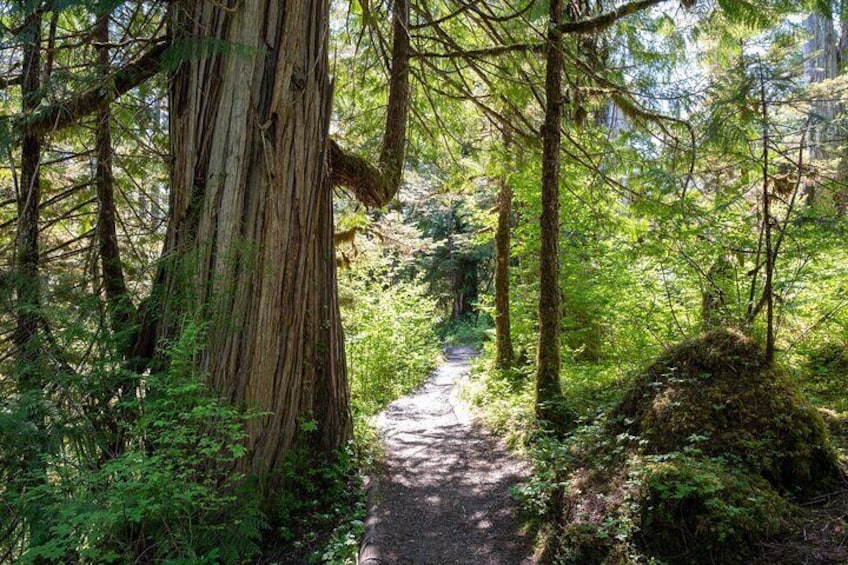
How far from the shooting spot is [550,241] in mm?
5566

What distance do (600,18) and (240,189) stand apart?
419cm

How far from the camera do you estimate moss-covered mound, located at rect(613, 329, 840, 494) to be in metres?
3.33

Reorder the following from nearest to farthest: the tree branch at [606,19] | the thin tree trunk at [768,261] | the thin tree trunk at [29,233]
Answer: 1. the thin tree trunk at [29,233]
2. the thin tree trunk at [768,261]
3. the tree branch at [606,19]

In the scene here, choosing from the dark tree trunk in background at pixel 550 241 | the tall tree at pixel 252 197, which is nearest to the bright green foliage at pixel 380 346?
the dark tree trunk in background at pixel 550 241

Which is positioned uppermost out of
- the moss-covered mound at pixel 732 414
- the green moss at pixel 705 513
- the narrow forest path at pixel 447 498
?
the moss-covered mound at pixel 732 414

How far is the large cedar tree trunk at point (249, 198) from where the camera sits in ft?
12.4

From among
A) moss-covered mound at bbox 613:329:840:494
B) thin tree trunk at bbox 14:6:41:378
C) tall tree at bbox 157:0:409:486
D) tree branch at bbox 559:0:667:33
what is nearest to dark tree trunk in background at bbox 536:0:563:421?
tree branch at bbox 559:0:667:33

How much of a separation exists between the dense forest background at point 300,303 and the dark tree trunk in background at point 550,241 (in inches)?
1.3

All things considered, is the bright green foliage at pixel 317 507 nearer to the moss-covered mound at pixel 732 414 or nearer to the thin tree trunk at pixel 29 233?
the thin tree trunk at pixel 29 233

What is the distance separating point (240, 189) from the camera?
3.91 metres

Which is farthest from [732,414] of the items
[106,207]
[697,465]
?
[106,207]

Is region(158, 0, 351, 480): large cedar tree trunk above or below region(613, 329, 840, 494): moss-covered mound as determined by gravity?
above

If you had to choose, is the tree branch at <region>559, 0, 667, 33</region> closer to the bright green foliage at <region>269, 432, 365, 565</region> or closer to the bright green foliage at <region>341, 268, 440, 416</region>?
the bright green foliage at <region>269, 432, 365, 565</region>

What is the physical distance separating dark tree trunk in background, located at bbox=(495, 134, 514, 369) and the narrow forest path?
7.71 ft
